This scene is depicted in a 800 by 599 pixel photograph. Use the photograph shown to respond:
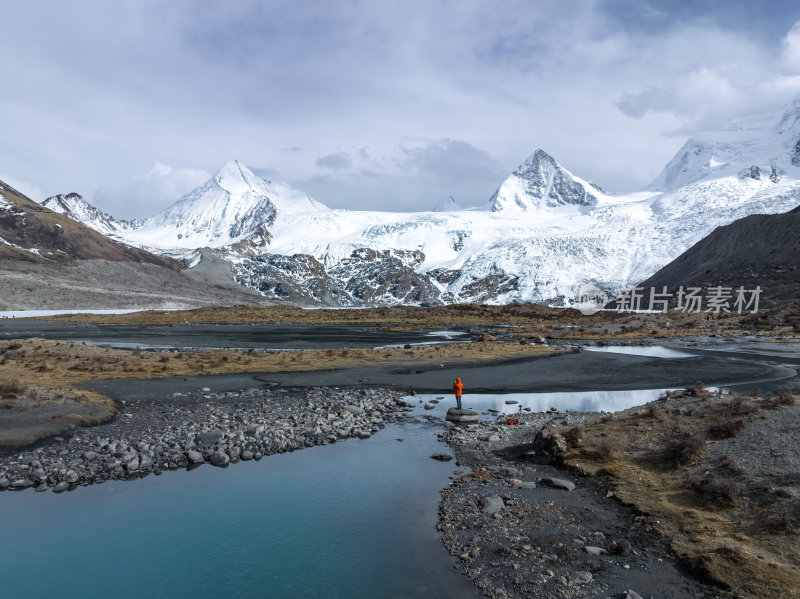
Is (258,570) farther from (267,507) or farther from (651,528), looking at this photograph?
(651,528)

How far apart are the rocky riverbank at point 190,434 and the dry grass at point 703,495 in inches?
409

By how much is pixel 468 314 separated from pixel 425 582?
137593 mm

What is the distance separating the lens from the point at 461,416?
25.1 metres

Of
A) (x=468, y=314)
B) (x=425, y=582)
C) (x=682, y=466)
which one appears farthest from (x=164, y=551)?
(x=468, y=314)

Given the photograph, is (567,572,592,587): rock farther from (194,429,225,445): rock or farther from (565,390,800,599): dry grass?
(194,429,225,445): rock

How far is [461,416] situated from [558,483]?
8981 millimetres

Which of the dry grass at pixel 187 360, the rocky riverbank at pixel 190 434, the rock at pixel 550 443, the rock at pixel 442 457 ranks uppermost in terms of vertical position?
the rock at pixel 550 443

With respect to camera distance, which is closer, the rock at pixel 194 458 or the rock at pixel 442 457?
the rock at pixel 194 458

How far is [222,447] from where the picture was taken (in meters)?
20.3

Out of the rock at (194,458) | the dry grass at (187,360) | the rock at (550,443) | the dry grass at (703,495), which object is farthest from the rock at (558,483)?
the dry grass at (187,360)

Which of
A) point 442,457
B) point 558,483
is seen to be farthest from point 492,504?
point 442,457

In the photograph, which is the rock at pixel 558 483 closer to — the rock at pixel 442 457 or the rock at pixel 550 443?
the rock at pixel 550 443

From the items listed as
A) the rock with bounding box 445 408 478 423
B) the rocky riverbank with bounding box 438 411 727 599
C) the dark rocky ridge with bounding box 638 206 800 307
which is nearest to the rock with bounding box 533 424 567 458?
the rocky riverbank with bounding box 438 411 727 599

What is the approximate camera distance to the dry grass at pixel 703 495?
434 inches
